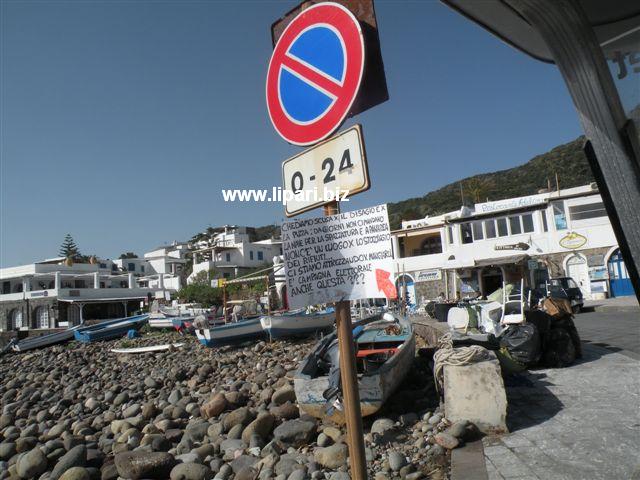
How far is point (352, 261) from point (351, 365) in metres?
0.50

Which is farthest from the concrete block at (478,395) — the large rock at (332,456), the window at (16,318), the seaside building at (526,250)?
the window at (16,318)

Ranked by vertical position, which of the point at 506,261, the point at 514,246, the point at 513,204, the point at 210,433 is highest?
the point at 513,204

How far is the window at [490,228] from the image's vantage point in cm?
2553

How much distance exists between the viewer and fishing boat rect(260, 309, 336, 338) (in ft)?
64.3

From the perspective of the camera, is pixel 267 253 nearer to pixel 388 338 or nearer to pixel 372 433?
pixel 388 338

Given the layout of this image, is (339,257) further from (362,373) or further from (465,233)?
(465,233)

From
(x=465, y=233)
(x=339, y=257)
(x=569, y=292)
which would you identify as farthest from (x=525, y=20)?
(x=465, y=233)

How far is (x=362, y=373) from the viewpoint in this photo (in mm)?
7758

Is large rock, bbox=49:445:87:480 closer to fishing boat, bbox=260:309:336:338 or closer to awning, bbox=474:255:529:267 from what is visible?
fishing boat, bbox=260:309:336:338

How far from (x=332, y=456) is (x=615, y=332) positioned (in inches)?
367

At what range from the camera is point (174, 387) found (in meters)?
12.7

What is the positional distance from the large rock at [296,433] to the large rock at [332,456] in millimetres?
695

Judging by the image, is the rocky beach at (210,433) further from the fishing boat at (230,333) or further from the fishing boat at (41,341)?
the fishing boat at (41,341)

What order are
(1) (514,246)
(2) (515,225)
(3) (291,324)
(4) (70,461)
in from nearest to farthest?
(4) (70,461)
(3) (291,324)
(1) (514,246)
(2) (515,225)
